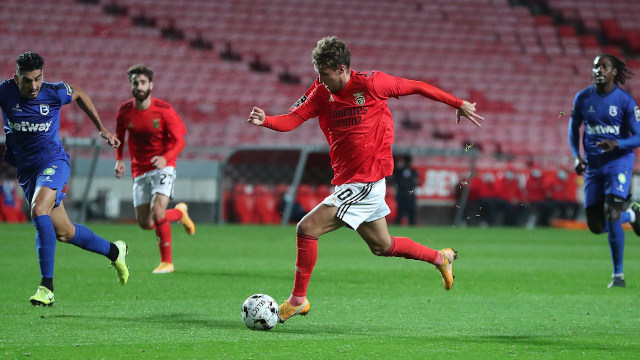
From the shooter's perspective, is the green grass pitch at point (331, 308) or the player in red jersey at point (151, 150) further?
the player in red jersey at point (151, 150)

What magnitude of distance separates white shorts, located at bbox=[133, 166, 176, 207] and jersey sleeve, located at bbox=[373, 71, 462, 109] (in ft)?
12.8

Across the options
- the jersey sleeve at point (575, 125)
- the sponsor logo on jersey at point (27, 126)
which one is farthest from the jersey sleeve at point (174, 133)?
the jersey sleeve at point (575, 125)

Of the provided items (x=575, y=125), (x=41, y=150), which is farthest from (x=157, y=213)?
(x=575, y=125)

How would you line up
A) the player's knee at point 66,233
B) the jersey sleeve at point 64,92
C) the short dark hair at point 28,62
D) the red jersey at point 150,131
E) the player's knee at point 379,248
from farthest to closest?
1. the red jersey at point 150,131
2. the player's knee at point 66,233
3. the jersey sleeve at point 64,92
4. the short dark hair at point 28,62
5. the player's knee at point 379,248

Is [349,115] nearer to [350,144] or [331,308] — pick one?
[350,144]

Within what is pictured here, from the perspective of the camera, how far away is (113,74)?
72.8ft

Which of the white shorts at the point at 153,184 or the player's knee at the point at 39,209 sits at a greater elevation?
the player's knee at the point at 39,209

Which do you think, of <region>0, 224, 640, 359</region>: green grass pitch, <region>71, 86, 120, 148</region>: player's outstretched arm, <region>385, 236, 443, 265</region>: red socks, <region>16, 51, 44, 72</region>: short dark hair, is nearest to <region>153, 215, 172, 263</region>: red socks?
<region>0, 224, 640, 359</region>: green grass pitch

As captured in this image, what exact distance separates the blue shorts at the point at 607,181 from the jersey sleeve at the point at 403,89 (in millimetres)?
2889

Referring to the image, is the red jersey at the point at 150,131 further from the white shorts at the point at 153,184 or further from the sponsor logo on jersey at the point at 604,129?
the sponsor logo on jersey at the point at 604,129

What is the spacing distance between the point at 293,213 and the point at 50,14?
32.6 feet

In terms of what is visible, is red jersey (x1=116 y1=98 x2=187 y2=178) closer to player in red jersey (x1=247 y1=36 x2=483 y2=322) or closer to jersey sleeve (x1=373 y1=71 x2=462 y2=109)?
player in red jersey (x1=247 y1=36 x2=483 y2=322)

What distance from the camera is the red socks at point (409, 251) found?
584 cm

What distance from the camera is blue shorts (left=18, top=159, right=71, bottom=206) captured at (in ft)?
20.7
